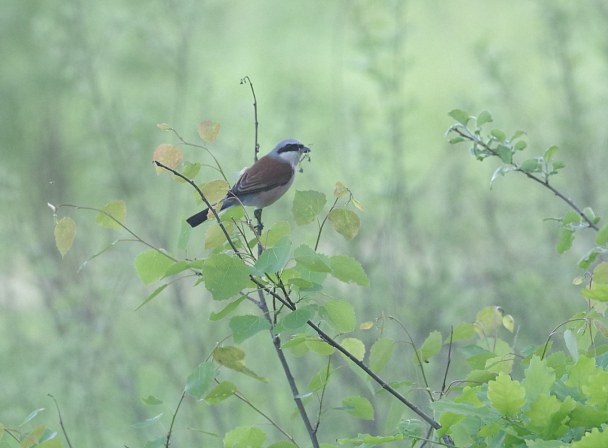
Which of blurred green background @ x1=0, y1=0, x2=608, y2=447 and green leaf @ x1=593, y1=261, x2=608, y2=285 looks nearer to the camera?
green leaf @ x1=593, y1=261, x2=608, y2=285

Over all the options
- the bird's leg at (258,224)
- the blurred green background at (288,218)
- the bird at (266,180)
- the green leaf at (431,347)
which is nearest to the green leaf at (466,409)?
the green leaf at (431,347)

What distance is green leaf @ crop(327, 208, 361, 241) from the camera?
201cm

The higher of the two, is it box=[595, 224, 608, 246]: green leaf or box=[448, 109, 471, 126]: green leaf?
box=[448, 109, 471, 126]: green leaf

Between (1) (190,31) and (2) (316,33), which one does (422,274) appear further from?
(2) (316,33)

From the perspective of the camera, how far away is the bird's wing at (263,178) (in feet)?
13.2

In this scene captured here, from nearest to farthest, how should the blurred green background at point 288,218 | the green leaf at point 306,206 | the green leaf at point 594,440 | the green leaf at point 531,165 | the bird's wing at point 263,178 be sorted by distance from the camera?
the green leaf at point 594,440 < the green leaf at point 306,206 < the green leaf at point 531,165 < the bird's wing at point 263,178 < the blurred green background at point 288,218

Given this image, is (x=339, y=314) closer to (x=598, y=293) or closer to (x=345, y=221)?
(x=345, y=221)

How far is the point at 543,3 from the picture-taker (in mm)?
6379

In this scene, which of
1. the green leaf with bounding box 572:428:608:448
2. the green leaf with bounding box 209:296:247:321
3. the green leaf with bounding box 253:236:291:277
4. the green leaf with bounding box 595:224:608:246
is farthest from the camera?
the green leaf with bounding box 595:224:608:246

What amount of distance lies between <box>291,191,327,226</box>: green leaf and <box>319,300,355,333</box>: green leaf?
20 centimetres

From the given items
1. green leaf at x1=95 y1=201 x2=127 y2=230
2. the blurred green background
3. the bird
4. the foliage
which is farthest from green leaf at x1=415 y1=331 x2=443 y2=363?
the blurred green background

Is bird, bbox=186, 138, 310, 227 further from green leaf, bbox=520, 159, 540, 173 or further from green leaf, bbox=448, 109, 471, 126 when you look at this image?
green leaf, bbox=520, 159, 540, 173

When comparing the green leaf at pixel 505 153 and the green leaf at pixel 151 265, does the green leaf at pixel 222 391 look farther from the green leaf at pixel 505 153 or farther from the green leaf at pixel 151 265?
the green leaf at pixel 505 153

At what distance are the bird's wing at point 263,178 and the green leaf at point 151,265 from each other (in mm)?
1946
